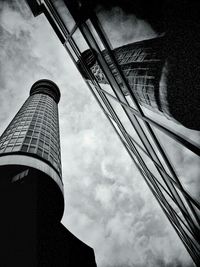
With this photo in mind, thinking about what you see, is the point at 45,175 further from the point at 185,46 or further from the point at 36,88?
the point at 36,88

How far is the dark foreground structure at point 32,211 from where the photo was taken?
75.6 feet

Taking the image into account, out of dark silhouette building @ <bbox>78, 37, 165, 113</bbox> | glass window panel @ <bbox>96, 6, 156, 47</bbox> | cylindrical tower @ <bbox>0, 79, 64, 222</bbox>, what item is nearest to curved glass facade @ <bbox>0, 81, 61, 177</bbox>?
cylindrical tower @ <bbox>0, 79, 64, 222</bbox>

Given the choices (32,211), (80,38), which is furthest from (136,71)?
(32,211)

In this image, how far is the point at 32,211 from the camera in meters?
27.7

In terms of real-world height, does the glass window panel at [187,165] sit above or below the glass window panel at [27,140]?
above

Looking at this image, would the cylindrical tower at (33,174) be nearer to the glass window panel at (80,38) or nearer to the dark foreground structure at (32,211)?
the dark foreground structure at (32,211)

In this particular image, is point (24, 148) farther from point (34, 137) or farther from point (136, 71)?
point (136, 71)

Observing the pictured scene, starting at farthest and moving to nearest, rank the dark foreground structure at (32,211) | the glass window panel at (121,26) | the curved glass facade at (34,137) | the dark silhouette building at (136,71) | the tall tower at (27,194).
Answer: the curved glass facade at (34,137)
the tall tower at (27,194)
the dark foreground structure at (32,211)
the dark silhouette building at (136,71)
the glass window panel at (121,26)

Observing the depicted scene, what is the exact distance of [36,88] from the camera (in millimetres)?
70750

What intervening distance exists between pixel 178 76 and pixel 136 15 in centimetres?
128

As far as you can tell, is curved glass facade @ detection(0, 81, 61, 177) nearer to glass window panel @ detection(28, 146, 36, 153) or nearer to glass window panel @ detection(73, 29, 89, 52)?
glass window panel @ detection(28, 146, 36, 153)

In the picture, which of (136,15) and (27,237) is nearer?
(136,15)

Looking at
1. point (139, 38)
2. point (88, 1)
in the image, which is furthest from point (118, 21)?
point (88, 1)

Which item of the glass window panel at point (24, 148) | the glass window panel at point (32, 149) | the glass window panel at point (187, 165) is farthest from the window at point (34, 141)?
the glass window panel at point (187, 165)
